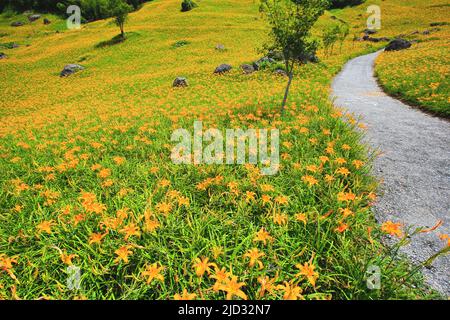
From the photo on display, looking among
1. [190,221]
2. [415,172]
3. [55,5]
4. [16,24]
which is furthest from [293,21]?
[55,5]

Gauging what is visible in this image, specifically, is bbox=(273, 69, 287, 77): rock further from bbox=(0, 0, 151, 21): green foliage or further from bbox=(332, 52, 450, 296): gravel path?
bbox=(0, 0, 151, 21): green foliage

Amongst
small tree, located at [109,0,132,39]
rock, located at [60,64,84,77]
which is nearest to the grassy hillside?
rock, located at [60,64,84,77]

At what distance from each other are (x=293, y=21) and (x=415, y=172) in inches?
257

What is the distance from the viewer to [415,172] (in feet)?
17.4

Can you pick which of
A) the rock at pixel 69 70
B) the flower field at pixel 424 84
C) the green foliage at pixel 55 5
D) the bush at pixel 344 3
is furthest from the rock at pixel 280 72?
the bush at pixel 344 3

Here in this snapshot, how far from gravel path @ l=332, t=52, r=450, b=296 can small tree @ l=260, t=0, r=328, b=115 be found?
374 cm

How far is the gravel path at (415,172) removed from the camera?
11.2 ft

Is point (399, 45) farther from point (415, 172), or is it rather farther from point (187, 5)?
point (187, 5)

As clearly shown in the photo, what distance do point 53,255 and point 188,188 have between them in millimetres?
2258

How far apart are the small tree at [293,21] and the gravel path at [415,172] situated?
374cm

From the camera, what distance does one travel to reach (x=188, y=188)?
4.57 m

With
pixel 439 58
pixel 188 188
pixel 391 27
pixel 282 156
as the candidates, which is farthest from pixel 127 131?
pixel 391 27

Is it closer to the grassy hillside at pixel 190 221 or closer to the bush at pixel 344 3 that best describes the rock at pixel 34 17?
the grassy hillside at pixel 190 221

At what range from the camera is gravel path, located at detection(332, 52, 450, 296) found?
342 centimetres
